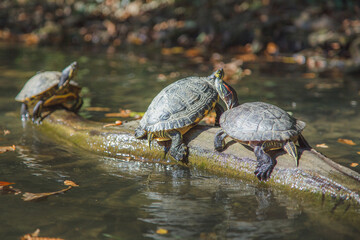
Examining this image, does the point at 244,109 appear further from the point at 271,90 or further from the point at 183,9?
the point at 183,9

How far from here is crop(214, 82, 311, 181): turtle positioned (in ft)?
13.3

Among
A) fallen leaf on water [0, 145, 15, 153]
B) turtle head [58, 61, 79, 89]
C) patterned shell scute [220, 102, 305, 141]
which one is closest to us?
patterned shell scute [220, 102, 305, 141]

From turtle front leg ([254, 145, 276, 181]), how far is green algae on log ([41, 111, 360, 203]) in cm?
6

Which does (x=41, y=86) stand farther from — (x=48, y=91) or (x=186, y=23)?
(x=186, y=23)

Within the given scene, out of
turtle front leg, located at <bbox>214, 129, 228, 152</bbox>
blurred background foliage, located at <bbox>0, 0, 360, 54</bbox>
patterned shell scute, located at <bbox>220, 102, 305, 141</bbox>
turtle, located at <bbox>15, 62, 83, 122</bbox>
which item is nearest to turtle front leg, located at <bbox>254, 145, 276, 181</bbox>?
patterned shell scute, located at <bbox>220, 102, 305, 141</bbox>

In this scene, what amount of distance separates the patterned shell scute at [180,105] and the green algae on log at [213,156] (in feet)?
1.11

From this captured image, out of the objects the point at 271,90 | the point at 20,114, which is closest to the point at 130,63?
the point at 271,90

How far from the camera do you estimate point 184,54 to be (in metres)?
15.0

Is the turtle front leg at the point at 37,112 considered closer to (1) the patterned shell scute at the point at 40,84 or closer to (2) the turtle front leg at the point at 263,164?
(1) the patterned shell scute at the point at 40,84

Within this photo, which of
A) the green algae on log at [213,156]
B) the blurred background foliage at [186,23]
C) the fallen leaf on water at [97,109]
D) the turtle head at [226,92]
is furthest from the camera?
the blurred background foliage at [186,23]

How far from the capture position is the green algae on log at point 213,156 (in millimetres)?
3910

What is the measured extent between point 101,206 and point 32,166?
4.86ft

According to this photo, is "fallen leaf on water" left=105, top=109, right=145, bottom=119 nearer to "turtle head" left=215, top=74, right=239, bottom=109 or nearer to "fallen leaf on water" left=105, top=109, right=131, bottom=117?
"fallen leaf on water" left=105, top=109, right=131, bottom=117

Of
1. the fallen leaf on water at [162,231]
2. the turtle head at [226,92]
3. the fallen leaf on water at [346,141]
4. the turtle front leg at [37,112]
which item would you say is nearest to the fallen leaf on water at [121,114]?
the turtle front leg at [37,112]
